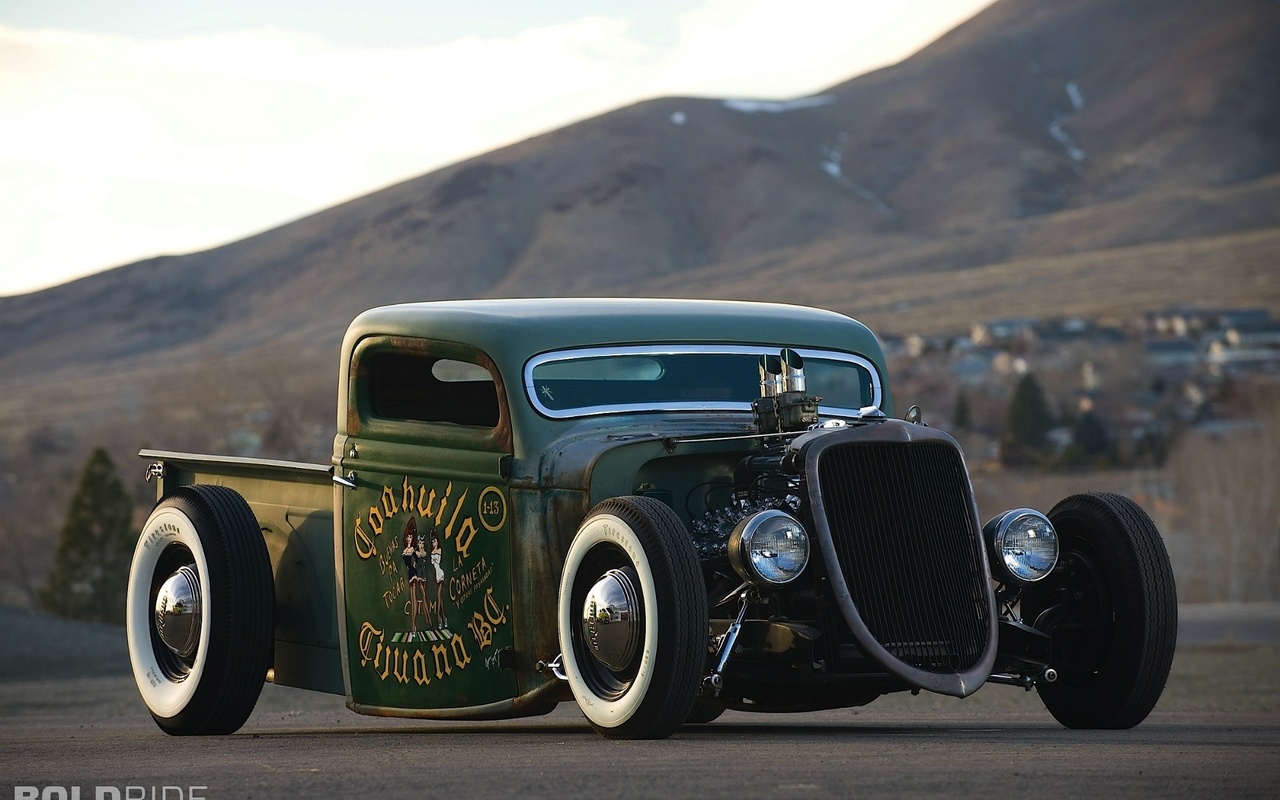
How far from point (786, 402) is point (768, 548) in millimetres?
988

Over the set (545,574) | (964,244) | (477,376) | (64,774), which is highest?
(964,244)

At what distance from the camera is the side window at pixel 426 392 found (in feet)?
28.9

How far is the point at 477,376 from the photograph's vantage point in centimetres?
945

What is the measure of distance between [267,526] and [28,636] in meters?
15.9

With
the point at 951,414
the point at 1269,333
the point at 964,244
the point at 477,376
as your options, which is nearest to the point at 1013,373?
the point at 951,414

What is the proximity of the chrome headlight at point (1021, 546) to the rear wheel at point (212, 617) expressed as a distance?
361 cm

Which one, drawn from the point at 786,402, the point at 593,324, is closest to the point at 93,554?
the point at 593,324

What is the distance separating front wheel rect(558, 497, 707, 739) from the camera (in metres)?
6.49

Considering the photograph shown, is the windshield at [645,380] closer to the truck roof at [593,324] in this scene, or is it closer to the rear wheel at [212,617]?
the truck roof at [593,324]

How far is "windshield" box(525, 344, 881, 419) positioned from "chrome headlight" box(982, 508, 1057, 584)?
132 centimetres

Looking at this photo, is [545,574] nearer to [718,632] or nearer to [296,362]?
[718,632]

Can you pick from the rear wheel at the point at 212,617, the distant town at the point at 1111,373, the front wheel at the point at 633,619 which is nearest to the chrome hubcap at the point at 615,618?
the front wheel at the point at 633,619

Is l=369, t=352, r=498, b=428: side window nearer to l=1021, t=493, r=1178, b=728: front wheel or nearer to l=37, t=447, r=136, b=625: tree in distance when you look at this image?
l=1021, t=493, r=1178, b=728: front wheel

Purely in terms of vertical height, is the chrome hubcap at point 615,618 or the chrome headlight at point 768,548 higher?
the chrome headlight at point 768,548
